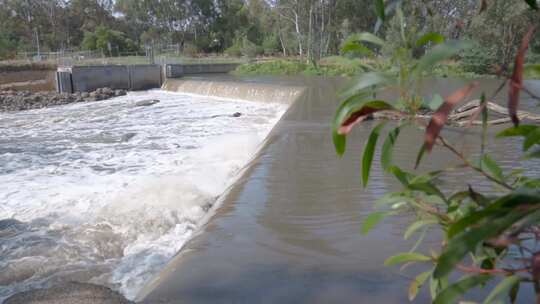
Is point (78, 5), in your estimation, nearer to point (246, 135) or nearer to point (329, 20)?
point (329, 20)

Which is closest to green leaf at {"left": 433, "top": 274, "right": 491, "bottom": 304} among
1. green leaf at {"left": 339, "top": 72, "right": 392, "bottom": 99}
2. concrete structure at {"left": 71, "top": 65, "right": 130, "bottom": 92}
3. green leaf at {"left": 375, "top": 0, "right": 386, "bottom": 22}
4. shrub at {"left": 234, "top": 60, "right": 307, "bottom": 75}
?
green leaf at {"left": 339, "top": 72, "right": 392, "bottom": 99}

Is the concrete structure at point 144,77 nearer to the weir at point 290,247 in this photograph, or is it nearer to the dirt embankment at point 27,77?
the dirt embankment at point 27,77

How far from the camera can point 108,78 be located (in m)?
21.5

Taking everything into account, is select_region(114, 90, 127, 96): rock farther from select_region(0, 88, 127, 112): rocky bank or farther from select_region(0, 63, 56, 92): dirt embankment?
select_region(0, 63, 56, 92): dirt embankment

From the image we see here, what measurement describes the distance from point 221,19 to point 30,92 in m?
34.2

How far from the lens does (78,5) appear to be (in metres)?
44.1

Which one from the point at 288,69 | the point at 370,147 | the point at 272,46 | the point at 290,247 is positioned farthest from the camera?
the point at 272,46

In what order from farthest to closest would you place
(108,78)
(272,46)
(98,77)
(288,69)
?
(272,46)
(288,69)
(108,78)
(98,77)

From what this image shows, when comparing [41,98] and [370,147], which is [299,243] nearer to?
[370,147]

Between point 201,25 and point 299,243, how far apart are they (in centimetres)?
5037

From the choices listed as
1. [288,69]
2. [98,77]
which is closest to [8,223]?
[98,77]

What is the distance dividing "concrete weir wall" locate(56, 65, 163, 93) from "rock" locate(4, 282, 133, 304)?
18858 mm

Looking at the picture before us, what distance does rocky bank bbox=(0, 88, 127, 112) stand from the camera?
16641 mm

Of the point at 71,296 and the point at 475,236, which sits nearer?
the point at 475,236
